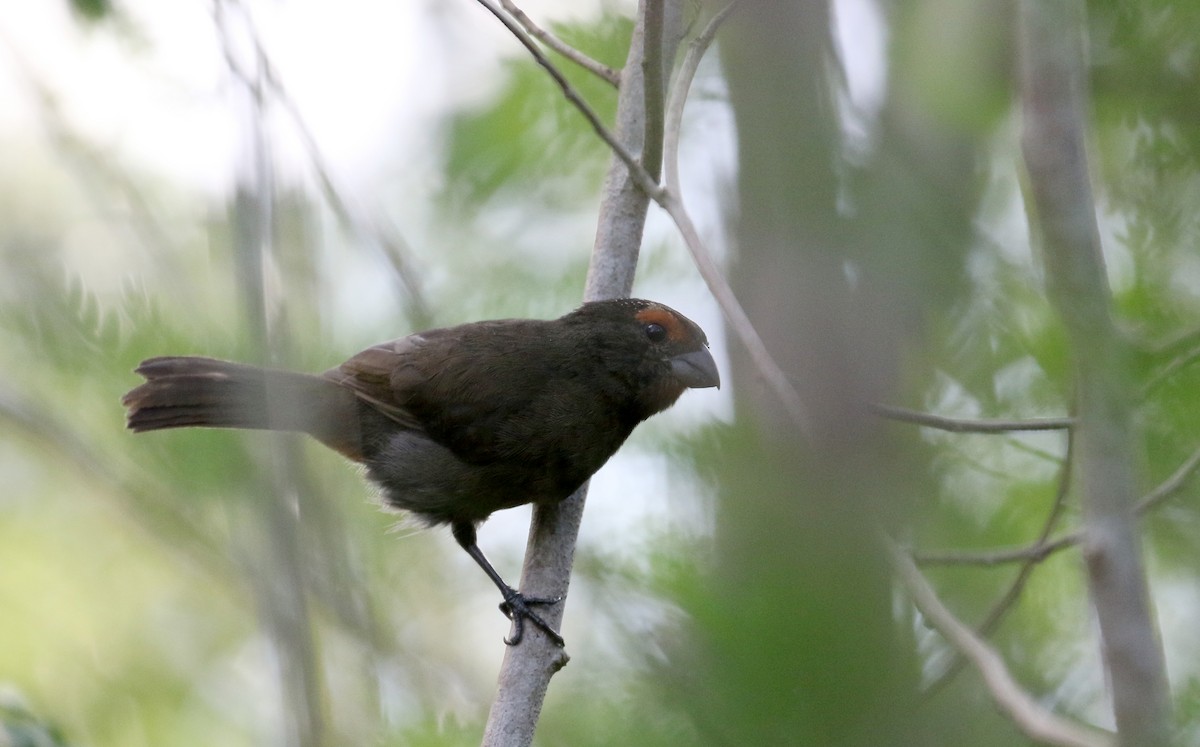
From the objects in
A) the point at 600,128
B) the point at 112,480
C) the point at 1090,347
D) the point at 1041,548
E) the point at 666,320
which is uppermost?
the point at 666,320

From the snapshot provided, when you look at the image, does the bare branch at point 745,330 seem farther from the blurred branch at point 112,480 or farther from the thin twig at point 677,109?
the blurred branch at point 112,480

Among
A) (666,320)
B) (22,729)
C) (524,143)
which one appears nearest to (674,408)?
(666,320)

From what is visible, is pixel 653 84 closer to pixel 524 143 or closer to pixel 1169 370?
pixel 1169 370

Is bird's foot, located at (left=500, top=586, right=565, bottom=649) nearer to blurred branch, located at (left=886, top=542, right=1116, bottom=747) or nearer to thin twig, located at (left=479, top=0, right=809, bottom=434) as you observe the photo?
thin twig, located at (left=479, top=0, right=809, bottom=434)

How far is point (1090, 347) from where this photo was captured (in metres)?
1.26

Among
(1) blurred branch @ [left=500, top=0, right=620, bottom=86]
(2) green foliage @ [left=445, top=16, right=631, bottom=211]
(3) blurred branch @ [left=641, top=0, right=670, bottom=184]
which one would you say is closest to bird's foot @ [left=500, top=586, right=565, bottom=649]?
(3) blurred branch @ [left=641, top=0, right=670, bottom=184]

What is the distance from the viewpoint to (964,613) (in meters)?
1.96

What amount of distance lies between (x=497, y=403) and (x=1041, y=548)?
243 cm

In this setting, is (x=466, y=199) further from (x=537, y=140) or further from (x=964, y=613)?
(x=964, y=613)

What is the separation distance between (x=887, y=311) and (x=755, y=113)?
1.46 ft

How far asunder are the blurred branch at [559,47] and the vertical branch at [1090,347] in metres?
2.35

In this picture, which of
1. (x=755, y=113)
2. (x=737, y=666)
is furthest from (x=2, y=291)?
(x=737, y=666)

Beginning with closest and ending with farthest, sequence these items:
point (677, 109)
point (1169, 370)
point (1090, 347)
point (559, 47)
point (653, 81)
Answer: point (1090, 347), point (1169, 370), point (653, 81), point (677, 109), point (559, 47)

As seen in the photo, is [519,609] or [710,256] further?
[519,609]
